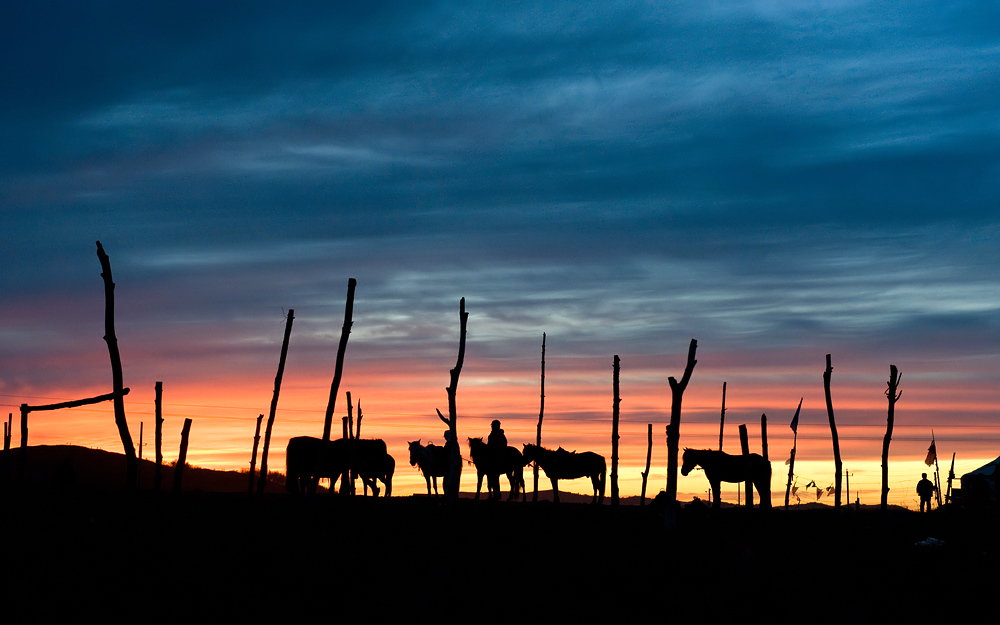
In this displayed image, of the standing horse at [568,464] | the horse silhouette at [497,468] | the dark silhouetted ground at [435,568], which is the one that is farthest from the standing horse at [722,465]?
the dark silhouetted ground at [435,568]

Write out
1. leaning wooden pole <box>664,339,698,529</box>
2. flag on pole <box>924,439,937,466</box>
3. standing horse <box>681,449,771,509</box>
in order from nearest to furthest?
leaning wooden pole <box>664,339,698,529</box>, standing horse <box>681,449,771,509</box>, flag on pole <box>924,439,937,466</box>

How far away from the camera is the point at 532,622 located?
50.0 feet

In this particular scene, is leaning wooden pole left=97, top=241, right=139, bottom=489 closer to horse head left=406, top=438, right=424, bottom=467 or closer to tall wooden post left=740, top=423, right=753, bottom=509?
horse head left=406, top=438, right=424, bottom=467

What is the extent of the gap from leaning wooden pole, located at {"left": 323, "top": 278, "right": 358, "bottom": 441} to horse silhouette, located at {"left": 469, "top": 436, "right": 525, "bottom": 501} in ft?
24.3

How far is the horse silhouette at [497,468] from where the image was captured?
123 ft

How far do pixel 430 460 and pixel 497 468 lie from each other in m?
3.98

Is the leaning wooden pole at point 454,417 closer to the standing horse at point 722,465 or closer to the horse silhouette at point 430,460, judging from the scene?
the horse silhouette at point 430,460

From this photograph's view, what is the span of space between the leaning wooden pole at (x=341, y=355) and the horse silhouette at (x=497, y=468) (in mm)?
7422

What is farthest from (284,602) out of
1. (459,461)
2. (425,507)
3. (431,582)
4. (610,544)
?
(459,461)

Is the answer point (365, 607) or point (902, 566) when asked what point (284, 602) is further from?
point (902, 566)

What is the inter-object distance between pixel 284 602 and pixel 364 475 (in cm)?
2342

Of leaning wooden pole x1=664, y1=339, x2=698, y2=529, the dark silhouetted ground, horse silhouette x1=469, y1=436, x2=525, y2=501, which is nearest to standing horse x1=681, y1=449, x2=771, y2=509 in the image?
horse silhouette x1=469, y1=436, x2=525, y2=501

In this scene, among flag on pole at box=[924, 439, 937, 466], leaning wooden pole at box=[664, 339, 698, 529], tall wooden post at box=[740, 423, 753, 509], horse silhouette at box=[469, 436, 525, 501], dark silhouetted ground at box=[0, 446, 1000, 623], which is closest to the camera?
dark silhouetted ground at box=[0, 446, 1000, 623]

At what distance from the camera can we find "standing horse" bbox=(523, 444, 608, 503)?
137ft
